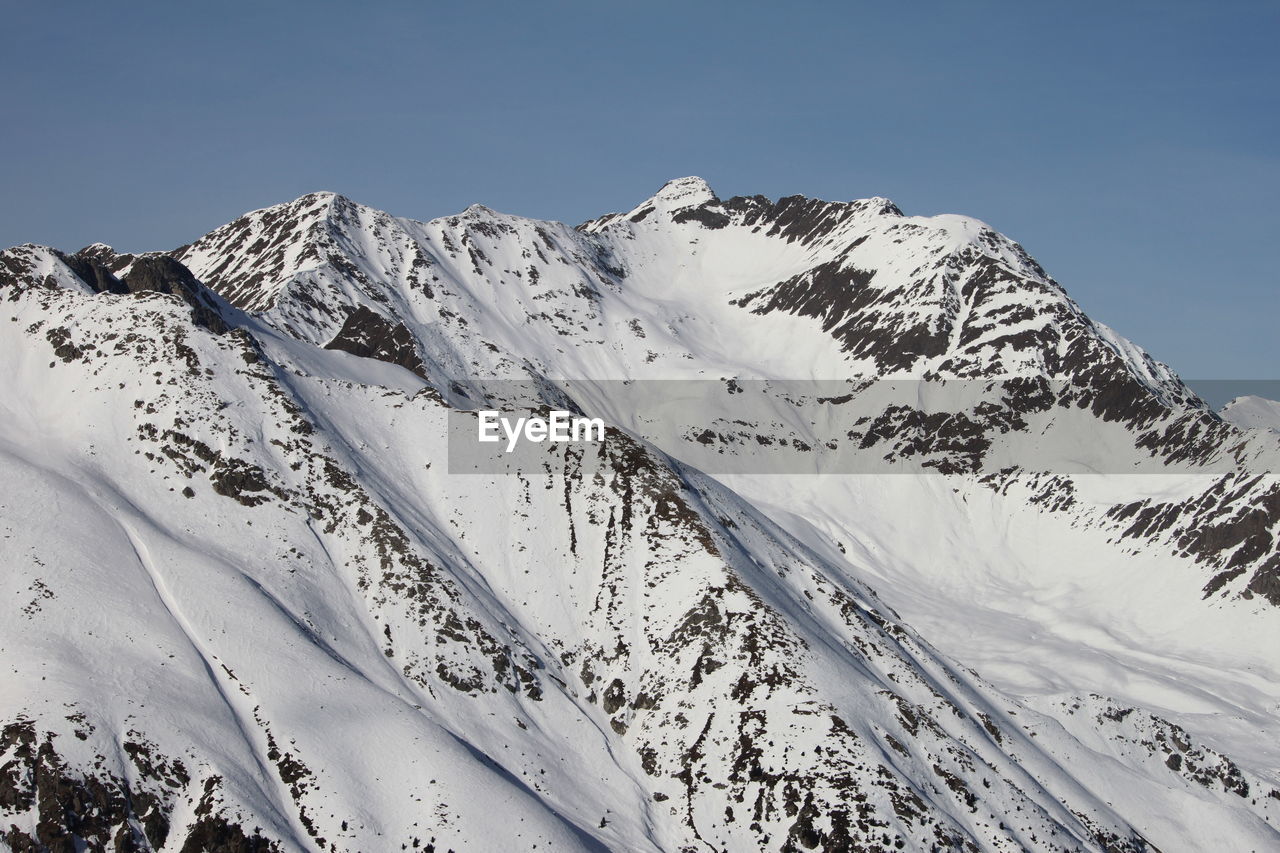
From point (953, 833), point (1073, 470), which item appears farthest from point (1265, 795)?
point (1073, 470)

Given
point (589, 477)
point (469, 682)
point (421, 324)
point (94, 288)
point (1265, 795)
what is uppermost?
→ point (421, 324)

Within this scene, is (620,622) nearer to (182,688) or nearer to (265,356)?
(182,688)

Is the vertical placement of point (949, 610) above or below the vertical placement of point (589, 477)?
below

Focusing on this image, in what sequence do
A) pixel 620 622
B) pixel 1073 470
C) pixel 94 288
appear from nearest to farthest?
pixel 620 622
pixel 94 288
pixel 1073 470

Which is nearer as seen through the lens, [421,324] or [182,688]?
[182,688]

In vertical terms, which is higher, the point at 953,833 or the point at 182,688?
the point at 182,688

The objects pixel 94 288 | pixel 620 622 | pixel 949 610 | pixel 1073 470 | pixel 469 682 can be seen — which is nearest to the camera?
pixel 469 682

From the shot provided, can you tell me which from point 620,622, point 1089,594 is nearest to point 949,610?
point 1089,594

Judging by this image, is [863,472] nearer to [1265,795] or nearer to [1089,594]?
[1089,594]

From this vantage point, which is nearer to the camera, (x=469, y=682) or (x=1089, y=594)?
(x=469, y=682)
